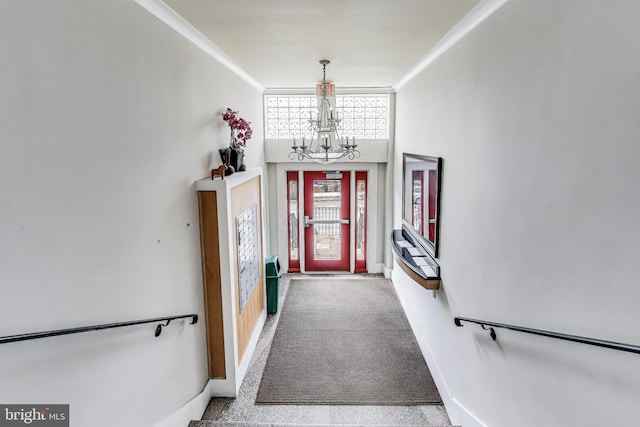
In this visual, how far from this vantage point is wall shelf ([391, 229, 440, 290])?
317 cm

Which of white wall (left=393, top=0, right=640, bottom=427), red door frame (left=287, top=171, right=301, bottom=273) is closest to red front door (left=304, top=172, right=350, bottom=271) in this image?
red door frame (left=287, top=171, right=301, bottom=273)

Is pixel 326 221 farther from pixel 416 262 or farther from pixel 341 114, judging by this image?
pixel 416 262

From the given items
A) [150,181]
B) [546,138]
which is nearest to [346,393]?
[150,181]

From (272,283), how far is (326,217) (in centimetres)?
193

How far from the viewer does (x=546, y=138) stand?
1.59 meters

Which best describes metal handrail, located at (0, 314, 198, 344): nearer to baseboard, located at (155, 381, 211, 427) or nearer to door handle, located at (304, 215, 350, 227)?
baseboard, located at (155, 381, 211, 427)

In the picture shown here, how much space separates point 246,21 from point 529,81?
1881 millimetres

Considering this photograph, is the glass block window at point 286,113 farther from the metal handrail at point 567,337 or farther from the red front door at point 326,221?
the metal handrail at point 567,337

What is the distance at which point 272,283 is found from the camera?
470 cm

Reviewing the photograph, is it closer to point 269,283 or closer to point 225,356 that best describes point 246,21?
point 225,356

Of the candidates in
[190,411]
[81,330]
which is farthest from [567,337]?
[190,411]

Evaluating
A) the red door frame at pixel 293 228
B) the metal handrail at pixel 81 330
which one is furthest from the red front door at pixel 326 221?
the metal handrail at pixel 81 330

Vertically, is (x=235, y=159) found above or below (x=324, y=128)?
below

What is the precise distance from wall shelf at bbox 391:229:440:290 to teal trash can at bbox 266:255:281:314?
1605mm
